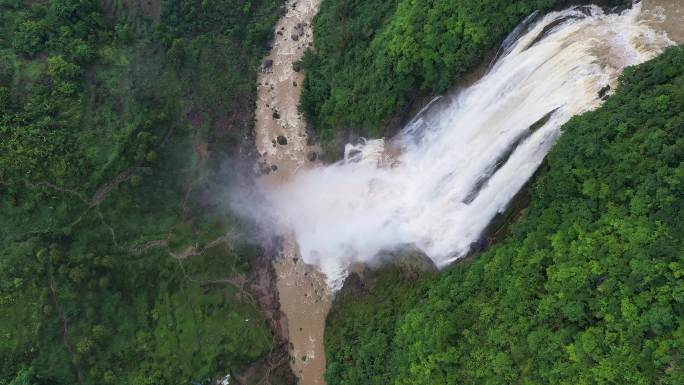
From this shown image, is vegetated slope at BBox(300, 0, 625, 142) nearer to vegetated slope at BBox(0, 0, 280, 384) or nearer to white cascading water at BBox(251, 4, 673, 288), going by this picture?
white cascading water at BBox(251, 4, 673, 288)

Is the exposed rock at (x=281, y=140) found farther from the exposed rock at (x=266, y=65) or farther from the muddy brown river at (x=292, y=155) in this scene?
the exposed rock at (x=266, y=65)

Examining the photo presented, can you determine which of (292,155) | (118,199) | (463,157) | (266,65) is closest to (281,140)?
(292,155)

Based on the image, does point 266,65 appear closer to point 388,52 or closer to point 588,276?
point 388,52

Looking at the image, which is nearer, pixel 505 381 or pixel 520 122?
pixel 505 381

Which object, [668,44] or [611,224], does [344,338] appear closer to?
[611,224]

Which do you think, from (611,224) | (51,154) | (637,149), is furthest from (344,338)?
(51,154)

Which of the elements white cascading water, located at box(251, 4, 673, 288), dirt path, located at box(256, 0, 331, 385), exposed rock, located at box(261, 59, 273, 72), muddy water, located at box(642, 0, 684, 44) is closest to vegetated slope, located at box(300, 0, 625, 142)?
white cascading water, located at box(251, 4, 673, 288)
